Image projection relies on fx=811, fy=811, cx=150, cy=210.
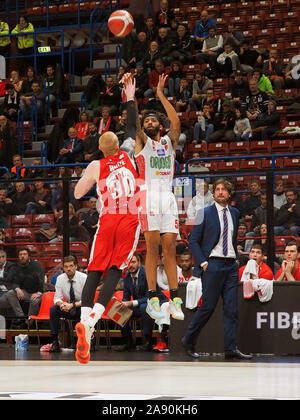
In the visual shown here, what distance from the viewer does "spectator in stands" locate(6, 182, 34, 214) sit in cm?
1249

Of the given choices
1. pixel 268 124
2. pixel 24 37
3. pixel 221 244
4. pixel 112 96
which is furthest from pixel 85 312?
pixel 24 37

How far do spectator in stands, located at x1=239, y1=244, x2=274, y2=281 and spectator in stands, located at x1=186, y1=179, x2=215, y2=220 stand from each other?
2.89ft

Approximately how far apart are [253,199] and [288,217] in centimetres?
55

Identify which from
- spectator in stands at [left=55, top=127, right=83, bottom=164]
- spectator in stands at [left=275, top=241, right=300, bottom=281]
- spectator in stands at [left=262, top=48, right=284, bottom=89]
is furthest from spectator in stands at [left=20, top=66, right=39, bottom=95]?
Result: spectator in stands at [left=275, top=241, right=300, bottom=281]

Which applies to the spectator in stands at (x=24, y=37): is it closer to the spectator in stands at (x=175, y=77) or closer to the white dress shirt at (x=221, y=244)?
the spectator in stands at (x=175, y=77)

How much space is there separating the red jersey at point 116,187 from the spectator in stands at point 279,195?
3219mm

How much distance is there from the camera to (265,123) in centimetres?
1711

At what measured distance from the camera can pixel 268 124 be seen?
17109mm

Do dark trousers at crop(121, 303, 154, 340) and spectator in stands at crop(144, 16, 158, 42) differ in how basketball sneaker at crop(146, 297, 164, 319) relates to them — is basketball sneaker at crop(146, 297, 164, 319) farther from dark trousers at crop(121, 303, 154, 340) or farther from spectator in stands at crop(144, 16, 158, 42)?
spectator in stands at crop(144, 16, 158, 42)

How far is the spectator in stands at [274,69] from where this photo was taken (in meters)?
18.4

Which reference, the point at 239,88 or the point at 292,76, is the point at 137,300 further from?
the point at 292,76
